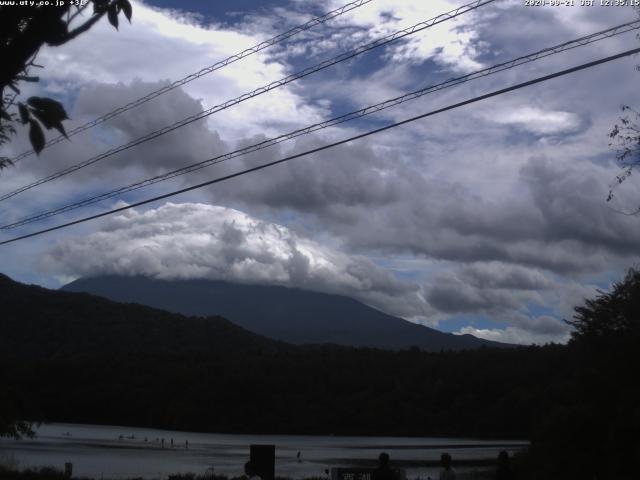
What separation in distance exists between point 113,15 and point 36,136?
76cm

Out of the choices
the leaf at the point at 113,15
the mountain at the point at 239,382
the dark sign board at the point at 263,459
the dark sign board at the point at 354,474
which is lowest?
the dark sign board at the point at 354,474

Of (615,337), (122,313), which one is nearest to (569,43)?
(615,337)

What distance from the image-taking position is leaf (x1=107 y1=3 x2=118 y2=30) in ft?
13.3

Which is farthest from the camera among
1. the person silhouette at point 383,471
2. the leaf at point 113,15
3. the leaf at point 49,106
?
the person silhouette at point 383,471

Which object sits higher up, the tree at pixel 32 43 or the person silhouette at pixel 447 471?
the tree at pixel 32 43

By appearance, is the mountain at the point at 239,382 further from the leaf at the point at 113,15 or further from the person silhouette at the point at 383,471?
the leaf at the point at 113,15

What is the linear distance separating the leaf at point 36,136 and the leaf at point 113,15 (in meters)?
0.68

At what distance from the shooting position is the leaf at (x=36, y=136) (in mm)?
3696

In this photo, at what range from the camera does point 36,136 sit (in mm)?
3707

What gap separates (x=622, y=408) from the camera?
18906 millimetres

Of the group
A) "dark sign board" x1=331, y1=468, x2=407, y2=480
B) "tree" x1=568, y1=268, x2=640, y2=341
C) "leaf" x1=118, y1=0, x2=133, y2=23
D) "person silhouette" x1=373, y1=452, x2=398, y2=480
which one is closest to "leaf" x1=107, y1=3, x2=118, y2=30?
"leaf" x1=118, y1=0, x2=133, y2=23

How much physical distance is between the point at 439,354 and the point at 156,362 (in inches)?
1760

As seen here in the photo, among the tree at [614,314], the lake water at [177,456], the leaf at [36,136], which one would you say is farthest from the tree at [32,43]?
the lake water at [177,456]

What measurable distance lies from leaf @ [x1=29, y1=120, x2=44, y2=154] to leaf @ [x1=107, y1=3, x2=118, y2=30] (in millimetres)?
679
